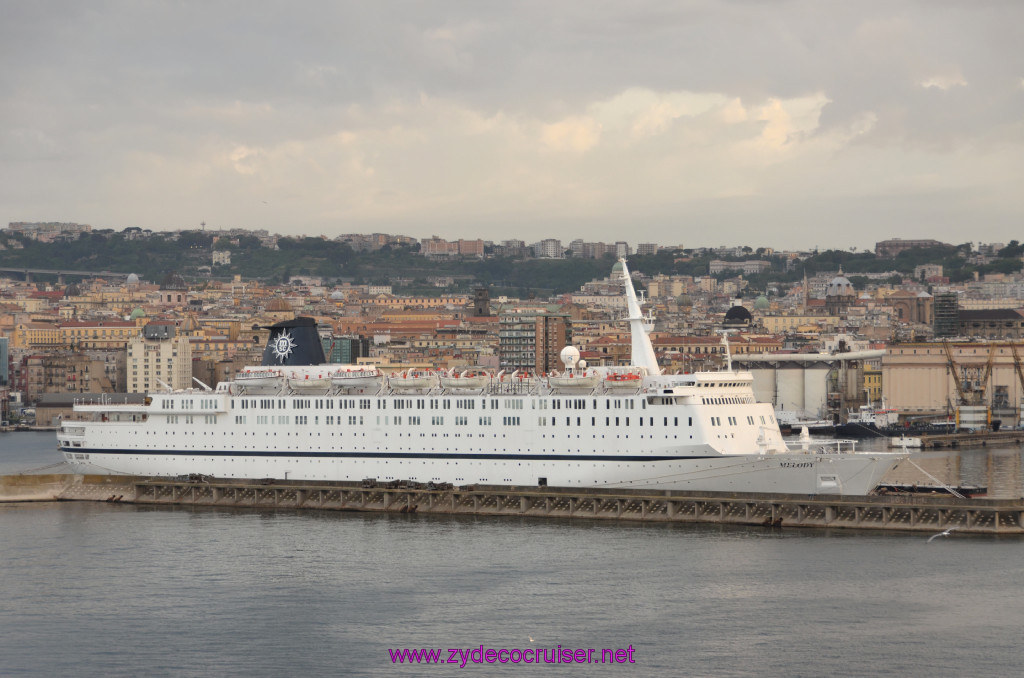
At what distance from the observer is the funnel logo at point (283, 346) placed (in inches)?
1791

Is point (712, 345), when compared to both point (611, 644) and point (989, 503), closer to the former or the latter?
→ point (989, 503)

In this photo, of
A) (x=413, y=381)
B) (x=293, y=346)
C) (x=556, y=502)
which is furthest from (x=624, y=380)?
(x=293, y=346)

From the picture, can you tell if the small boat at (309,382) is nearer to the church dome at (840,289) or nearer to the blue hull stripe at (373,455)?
the blue hull stripe at (373,455)

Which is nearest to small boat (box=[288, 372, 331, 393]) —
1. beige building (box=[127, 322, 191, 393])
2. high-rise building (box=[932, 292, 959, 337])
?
beige building (box=[127, 322, 191, 393])

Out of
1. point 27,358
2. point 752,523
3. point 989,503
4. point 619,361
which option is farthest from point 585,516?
point 27,358

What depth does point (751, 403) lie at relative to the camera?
39.9 metres

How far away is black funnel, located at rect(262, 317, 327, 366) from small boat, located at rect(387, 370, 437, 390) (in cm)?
371

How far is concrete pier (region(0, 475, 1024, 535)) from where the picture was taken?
36312 millimetres

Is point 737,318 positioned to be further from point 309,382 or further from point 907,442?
point 309,382

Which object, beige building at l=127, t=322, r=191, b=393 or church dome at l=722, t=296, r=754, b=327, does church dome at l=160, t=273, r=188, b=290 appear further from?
beige building at l=127, t=322, r=191, b=393

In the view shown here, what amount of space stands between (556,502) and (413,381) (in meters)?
5.59

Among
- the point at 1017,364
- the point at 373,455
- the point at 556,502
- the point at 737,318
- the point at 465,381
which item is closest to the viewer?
the point at 556,502

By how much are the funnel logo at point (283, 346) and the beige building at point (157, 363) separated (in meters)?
57.1

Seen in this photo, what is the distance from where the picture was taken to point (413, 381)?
138 feet
